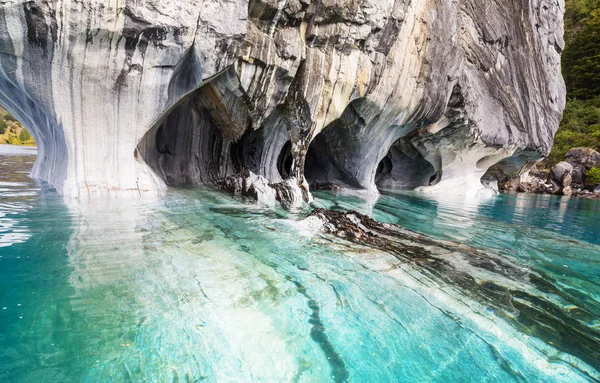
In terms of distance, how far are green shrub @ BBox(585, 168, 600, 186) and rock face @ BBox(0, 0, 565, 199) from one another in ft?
35.3

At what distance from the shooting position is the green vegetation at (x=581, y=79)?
25781 mm

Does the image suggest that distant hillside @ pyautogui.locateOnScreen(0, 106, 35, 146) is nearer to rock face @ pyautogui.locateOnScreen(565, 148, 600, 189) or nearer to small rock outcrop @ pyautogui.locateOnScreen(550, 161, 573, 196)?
small rock outcrop @ pyautogui.locateOnScreen(550, 161, 573, 196)

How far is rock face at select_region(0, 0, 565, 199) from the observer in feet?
16.8

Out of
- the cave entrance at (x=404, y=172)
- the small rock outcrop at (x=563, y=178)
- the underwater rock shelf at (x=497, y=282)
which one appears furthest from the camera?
the small rock outcrop at (x=563, y=178)

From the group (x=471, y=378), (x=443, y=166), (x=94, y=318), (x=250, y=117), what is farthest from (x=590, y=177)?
(x=94, y=318)

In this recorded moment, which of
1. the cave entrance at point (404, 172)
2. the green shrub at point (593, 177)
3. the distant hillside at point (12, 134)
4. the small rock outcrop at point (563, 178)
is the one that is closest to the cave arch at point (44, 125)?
the cave entrance at point (404, 172)

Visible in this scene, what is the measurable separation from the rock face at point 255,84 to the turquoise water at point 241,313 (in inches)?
92.8

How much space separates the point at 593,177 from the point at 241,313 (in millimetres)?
27709

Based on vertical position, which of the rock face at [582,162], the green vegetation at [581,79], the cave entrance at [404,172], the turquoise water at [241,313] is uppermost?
the green vegetation at [581,79]

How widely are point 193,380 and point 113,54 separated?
5.44 meters

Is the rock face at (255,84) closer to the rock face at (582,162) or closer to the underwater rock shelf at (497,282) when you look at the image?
the underwater rock shelf at (497,282)

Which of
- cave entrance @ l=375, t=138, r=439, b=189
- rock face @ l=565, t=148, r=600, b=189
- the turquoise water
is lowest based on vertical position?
the turquoise water

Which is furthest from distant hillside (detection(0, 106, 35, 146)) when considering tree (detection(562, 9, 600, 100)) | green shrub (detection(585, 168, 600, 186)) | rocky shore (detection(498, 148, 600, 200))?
tree (detection(562, 9, 600, 100))

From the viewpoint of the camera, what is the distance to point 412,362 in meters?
1.89
